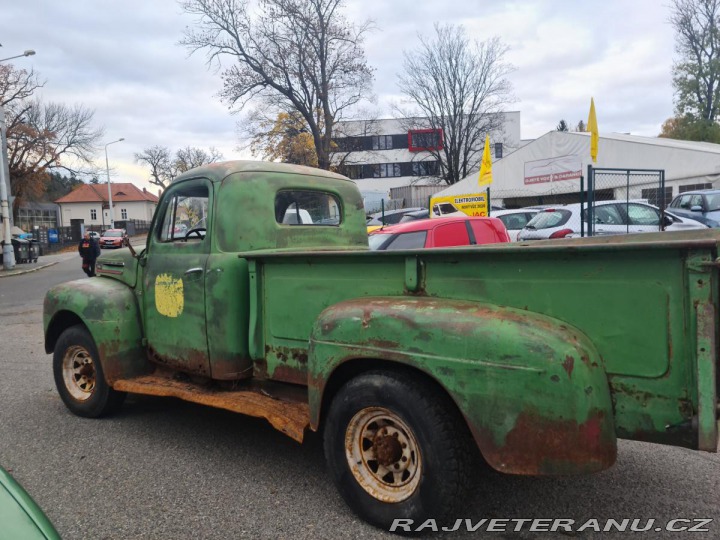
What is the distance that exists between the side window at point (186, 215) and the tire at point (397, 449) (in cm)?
193

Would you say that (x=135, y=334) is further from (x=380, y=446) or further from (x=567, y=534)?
(x=567, y=534)

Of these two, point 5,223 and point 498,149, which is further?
point 498,149

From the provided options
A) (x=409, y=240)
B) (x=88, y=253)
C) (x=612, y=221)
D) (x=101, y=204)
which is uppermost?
(x=101, y=204)

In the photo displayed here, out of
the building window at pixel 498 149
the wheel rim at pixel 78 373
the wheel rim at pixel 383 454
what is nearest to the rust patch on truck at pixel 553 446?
the wheel rim at pixel 383 454

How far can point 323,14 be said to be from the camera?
25.8 m

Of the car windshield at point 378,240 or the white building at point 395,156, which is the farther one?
the white building at point 395,156

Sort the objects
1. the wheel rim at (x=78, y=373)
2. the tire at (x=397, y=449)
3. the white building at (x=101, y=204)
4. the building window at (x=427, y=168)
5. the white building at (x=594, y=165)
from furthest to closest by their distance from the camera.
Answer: the white building at (x=101, y=204), the building window at (x=427, y=168), the white building at (x=594, y=165), the wheel rim at (x=78, y=373), the tire at (x=397, y=449)

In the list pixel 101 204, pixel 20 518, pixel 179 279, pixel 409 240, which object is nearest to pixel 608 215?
pixel 409 240

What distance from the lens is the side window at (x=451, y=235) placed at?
833cm

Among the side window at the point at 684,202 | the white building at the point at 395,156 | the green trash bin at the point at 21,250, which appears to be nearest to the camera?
the side window at the point at 684,202

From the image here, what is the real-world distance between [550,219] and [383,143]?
51487 mm

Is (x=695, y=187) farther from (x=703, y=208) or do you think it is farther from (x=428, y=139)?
(x=428, y=139)

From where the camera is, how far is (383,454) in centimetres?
283

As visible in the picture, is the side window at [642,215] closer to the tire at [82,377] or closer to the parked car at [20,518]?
the tire at [82,377]
